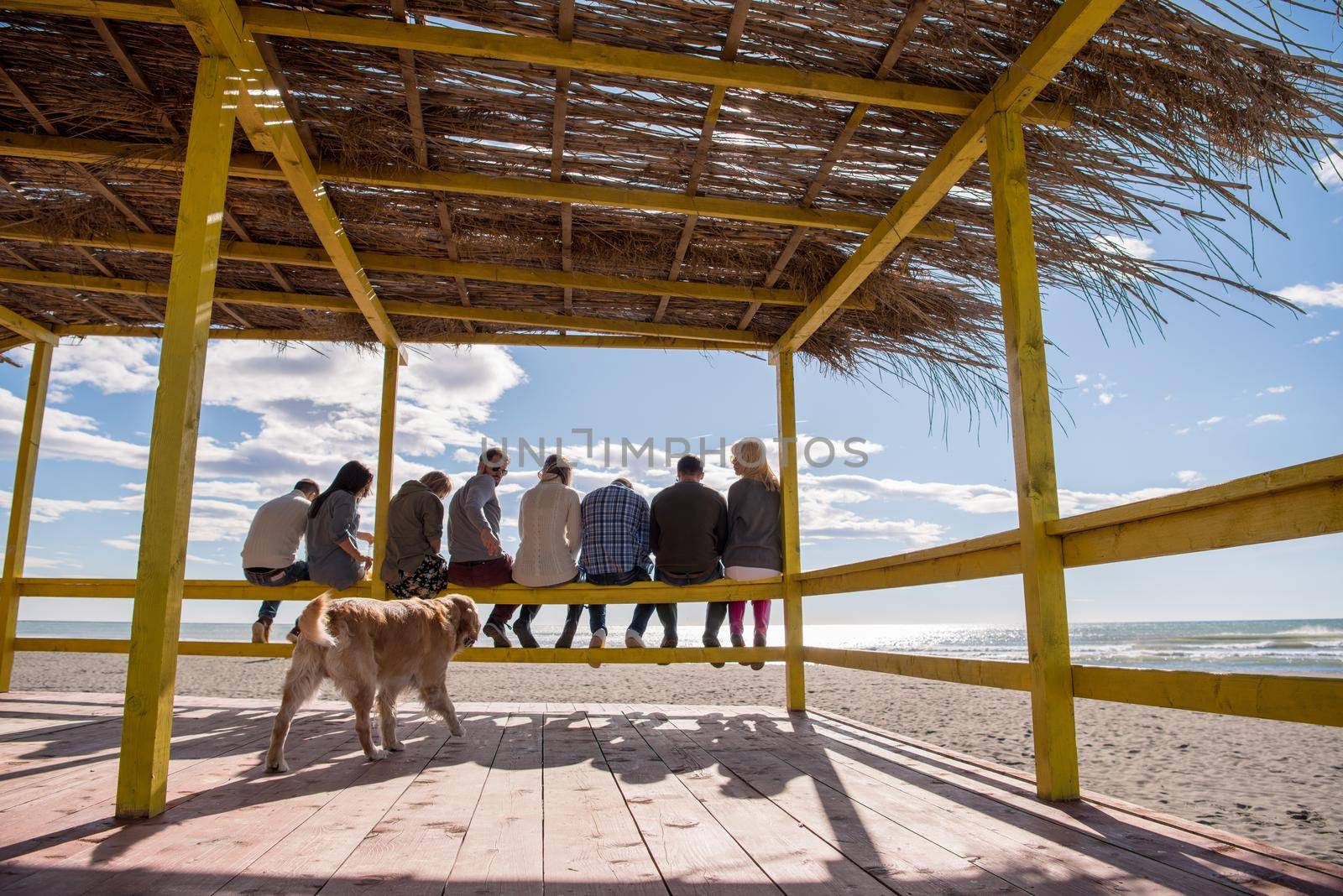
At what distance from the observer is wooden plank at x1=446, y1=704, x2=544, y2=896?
5.97 ft

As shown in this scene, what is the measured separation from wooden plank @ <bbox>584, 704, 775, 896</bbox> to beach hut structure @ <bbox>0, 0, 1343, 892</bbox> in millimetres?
25

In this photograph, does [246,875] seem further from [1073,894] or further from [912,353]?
[912,353]

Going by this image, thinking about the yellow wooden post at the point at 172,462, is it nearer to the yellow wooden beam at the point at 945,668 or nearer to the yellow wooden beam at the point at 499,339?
the yellow wooden beam at the point at 945,668

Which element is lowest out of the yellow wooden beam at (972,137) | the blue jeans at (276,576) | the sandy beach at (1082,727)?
the sandy beach at (1082,727)

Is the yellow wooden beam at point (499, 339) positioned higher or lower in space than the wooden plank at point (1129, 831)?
higher

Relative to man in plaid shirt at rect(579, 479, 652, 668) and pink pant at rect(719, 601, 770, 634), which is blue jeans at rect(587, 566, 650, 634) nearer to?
man in plaid shirt at rect(579, 479, 652, 668)

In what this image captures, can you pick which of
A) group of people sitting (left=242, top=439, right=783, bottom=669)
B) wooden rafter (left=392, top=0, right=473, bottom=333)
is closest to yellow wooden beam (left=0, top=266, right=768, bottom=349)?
wooden rafter (left=392, top=0, right=473, bottom=333)

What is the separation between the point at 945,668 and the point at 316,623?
2.56 m

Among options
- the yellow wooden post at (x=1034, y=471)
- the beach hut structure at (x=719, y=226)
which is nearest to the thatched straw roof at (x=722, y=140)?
the beach hut structure at (x=719, y=226)

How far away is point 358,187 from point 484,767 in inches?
122

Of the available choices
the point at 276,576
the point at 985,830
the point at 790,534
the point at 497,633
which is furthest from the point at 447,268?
the point at 985,830

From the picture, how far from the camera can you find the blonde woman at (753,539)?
5.86m

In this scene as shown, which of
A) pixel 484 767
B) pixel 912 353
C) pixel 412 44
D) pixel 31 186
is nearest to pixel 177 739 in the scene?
pixel 484 767

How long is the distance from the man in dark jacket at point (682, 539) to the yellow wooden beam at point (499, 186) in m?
2.15
